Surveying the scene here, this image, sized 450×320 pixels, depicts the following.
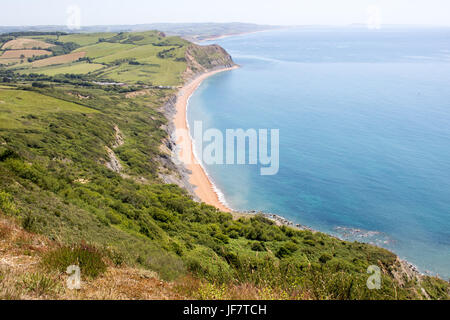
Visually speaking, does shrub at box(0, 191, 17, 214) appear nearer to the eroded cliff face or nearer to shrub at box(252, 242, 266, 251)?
shrub at box(252, 242, 266, 251)

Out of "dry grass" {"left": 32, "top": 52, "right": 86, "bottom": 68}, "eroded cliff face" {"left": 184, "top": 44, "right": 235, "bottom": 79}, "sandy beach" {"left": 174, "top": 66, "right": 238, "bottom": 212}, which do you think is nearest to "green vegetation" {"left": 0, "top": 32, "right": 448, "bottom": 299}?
"sandy beach" {"left": 174, "top": 66, "right": 238, "bottom": 212}

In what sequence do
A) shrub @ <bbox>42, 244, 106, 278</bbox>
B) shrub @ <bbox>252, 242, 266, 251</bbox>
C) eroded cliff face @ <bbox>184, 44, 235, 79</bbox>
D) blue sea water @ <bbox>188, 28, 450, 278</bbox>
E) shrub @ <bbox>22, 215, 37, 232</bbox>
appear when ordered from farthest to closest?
eroded cliff face @ <bbox>184, 44, 235, 79</bbox>
blue sea water @ <bbox>188, 28, 450, 278</bbox>
shrub @ <bbox>252, 242, 266, 251</bbox>
shrub @ <bbox>22, 215, 37, 232</bbox>
shrub @ <bbox>42, 244, 106, 278</bbox>

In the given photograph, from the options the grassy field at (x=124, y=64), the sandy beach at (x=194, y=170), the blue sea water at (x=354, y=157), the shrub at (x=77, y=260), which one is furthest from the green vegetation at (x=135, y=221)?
the grassy field at (x=124, y=64)

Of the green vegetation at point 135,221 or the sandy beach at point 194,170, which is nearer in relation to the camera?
the green vegetation at point 135,221

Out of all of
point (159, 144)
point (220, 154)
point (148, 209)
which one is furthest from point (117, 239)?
point (220, 154)

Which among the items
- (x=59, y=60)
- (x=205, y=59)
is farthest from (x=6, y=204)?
(x=59, y=60)

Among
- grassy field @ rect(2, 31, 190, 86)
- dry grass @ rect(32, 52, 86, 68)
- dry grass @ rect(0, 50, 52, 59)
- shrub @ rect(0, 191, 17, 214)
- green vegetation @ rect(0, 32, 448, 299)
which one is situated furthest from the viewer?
dry grass @ rect(0, 50, 52, 59)

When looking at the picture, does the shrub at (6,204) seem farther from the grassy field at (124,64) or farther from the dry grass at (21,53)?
the dry grass at (21,53)

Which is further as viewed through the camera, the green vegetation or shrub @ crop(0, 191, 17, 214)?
shrub @ crop(0, 191, 17, 214)
